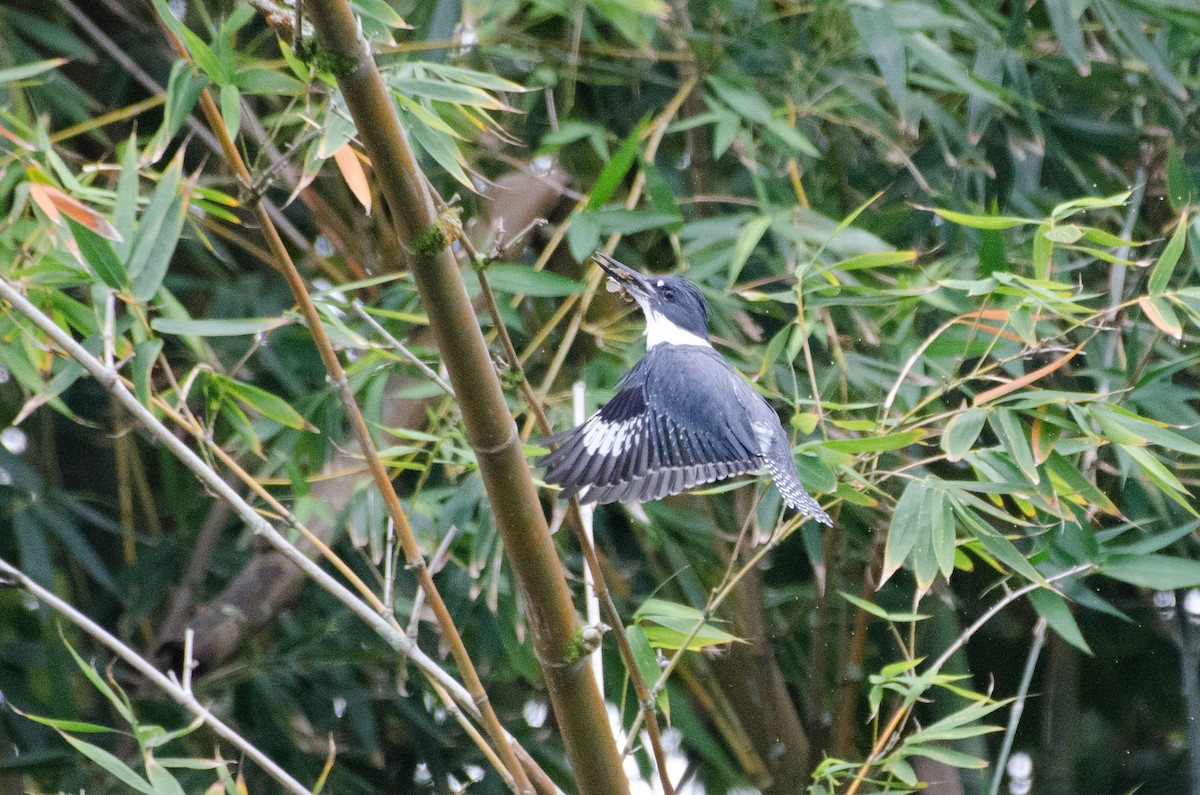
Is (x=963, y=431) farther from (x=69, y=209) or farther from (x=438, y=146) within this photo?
(x=69, y=209)

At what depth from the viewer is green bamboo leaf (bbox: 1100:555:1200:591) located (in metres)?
1.84

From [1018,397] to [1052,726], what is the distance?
140 cm

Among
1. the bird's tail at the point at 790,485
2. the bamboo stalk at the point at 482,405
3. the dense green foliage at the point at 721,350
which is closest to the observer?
the bamboo stalk at the point at 482,405

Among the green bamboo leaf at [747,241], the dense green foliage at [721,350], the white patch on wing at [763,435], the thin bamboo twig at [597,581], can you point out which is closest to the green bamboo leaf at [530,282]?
the dense green foliage at [721,350]

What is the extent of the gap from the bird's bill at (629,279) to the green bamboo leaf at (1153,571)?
801 millimetres

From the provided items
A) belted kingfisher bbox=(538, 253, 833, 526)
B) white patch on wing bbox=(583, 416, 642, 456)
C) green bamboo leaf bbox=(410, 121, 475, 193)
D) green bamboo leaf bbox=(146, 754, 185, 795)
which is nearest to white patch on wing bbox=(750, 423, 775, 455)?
belted kingfisher bbox=(538, 253, 833, 526)

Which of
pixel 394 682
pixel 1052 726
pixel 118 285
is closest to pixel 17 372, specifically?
pixel 118 285

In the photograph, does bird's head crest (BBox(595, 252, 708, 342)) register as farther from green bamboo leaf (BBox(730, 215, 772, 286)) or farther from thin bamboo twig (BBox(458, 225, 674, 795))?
thin bamboo twig (BBox(458, 225, 674, 795))

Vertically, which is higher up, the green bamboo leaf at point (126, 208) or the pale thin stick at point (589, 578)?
the green bamboo leaf at point (126, 208)

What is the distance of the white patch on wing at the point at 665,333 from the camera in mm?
2047

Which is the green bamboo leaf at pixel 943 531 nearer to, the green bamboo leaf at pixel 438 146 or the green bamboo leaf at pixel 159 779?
the green bamboo leaf at pixel 438 146

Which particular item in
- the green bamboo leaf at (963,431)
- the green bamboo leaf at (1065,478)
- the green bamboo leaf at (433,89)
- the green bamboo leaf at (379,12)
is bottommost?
the green bamboo leaf at (1065,478)

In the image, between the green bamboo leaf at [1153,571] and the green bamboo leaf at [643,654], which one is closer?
the green bamboo leaf at [643,654]

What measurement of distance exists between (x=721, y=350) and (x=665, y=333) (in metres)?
0.41
